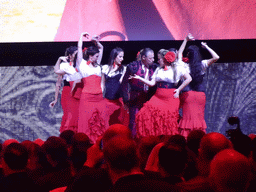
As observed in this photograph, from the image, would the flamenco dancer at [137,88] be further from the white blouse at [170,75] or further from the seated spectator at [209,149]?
the seated spectator at [209,149]

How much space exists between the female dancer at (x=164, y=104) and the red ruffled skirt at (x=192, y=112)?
179 mm

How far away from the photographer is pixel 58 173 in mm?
2059

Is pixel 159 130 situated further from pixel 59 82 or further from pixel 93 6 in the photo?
pixel 93 6

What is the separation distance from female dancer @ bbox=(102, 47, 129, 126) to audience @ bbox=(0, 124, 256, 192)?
263cm

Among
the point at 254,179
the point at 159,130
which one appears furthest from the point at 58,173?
the point at 159,130

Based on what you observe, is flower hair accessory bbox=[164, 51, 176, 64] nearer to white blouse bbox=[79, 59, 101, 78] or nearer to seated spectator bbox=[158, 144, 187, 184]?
white blouse bbox=[79, 59, 101, 78]

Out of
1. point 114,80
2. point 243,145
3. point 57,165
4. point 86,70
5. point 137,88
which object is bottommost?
point 57,165

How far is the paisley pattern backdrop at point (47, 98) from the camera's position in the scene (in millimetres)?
6285

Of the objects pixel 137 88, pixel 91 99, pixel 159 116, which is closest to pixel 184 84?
pixel 159 116

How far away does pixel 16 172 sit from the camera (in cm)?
183

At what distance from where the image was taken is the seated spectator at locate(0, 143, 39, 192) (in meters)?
1.73

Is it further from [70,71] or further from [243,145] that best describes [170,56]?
[243,145]

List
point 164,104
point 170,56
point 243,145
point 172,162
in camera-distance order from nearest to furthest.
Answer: point 172,162 < point 243,145 < point 170,56 < point 164,104

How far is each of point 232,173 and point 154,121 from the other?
3.47m
